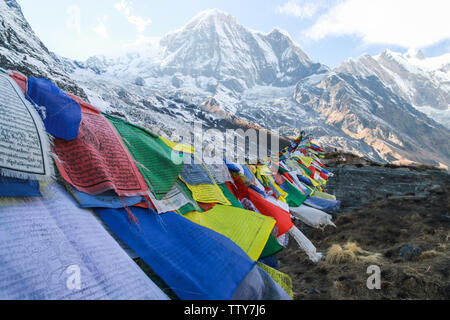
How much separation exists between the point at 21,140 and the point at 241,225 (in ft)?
6.15

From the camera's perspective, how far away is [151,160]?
2.53 m

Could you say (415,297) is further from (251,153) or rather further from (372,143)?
(372,143)

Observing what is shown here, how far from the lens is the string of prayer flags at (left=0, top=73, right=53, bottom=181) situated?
1.25m

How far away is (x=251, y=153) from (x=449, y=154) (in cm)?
10301

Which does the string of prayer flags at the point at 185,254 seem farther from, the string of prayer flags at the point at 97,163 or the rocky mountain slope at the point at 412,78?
the rocky mountain slope at the point at 412,78

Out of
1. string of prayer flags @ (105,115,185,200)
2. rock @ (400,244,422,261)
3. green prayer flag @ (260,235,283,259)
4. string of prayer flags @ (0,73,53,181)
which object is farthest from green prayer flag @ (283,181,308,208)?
string of prayer flags @ (0,73,53,181)

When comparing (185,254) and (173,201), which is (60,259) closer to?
(185,254)

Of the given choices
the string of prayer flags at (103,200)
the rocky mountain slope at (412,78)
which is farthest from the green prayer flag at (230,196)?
the rocky mountain slope at (412,78)

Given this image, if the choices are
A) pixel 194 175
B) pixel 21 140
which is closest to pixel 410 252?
pixel 194 175

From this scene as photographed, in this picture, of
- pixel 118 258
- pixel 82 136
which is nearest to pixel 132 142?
pixel 82 136

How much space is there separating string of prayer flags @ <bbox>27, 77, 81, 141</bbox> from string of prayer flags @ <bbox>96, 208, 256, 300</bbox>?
70cm

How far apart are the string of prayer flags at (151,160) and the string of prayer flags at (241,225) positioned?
0.44m

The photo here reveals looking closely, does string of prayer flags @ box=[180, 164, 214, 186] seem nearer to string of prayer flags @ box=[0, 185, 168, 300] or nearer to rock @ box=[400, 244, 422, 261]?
string of prayer flags @ box=[0, 185, 168, 300]

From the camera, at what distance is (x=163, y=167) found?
2594 mm
